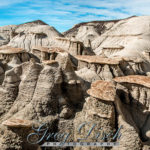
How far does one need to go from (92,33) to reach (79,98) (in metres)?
25.2

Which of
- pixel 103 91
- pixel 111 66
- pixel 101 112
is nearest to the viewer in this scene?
pixel 101 112

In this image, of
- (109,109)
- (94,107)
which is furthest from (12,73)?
(109,109)

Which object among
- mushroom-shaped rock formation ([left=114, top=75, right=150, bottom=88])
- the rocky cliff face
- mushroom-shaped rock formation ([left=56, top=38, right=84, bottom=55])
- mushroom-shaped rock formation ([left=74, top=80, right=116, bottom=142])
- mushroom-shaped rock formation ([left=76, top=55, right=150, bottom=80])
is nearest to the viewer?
the rocky cliff face

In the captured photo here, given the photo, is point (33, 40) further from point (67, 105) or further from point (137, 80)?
point (67, 105)

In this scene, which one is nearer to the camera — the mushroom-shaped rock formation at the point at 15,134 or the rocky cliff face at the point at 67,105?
the mushroom-shaped rock formation at the point at 15,134

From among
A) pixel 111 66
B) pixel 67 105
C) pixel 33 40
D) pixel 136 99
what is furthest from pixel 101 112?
pixel 33 40

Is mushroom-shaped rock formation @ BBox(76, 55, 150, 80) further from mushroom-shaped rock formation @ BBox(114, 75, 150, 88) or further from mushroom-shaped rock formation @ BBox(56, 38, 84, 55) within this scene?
mushroom-shaped rock formation @ BBox(56, 38, 84, 55)

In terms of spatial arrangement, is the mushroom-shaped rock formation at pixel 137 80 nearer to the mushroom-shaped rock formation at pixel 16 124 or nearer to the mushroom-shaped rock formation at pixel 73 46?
the mushroom-shaped rock formation at pixel 16 124

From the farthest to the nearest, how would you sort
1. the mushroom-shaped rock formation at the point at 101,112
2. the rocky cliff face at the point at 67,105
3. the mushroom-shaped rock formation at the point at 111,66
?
the mushroom-shaped rock formation at the point at 111,66
the mushroom-shaped rock formation at the point at 101,112
the rocky cliff face at the point at 67,105

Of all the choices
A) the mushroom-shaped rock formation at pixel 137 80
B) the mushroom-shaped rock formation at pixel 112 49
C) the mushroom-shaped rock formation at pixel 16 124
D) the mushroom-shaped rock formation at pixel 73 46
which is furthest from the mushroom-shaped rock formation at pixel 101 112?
the mushroom-shaped rock formation at pixel 112 49

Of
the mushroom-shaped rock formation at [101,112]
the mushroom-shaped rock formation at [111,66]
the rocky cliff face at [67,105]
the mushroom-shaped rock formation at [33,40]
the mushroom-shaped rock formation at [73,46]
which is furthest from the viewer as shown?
the mushroom-shaped rock formation at [33,40]

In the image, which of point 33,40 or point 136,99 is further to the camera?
point 33,40

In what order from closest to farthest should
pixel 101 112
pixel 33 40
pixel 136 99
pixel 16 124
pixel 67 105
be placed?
pixel 16 124
pixel 101 112
pixel 67 105
pixel 136 99
pixel 33 40

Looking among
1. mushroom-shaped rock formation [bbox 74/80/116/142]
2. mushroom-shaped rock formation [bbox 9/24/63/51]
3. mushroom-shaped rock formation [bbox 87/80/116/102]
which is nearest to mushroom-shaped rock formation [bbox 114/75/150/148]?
mushroom-shaped rock formation [bbox 87/80/116/102]
